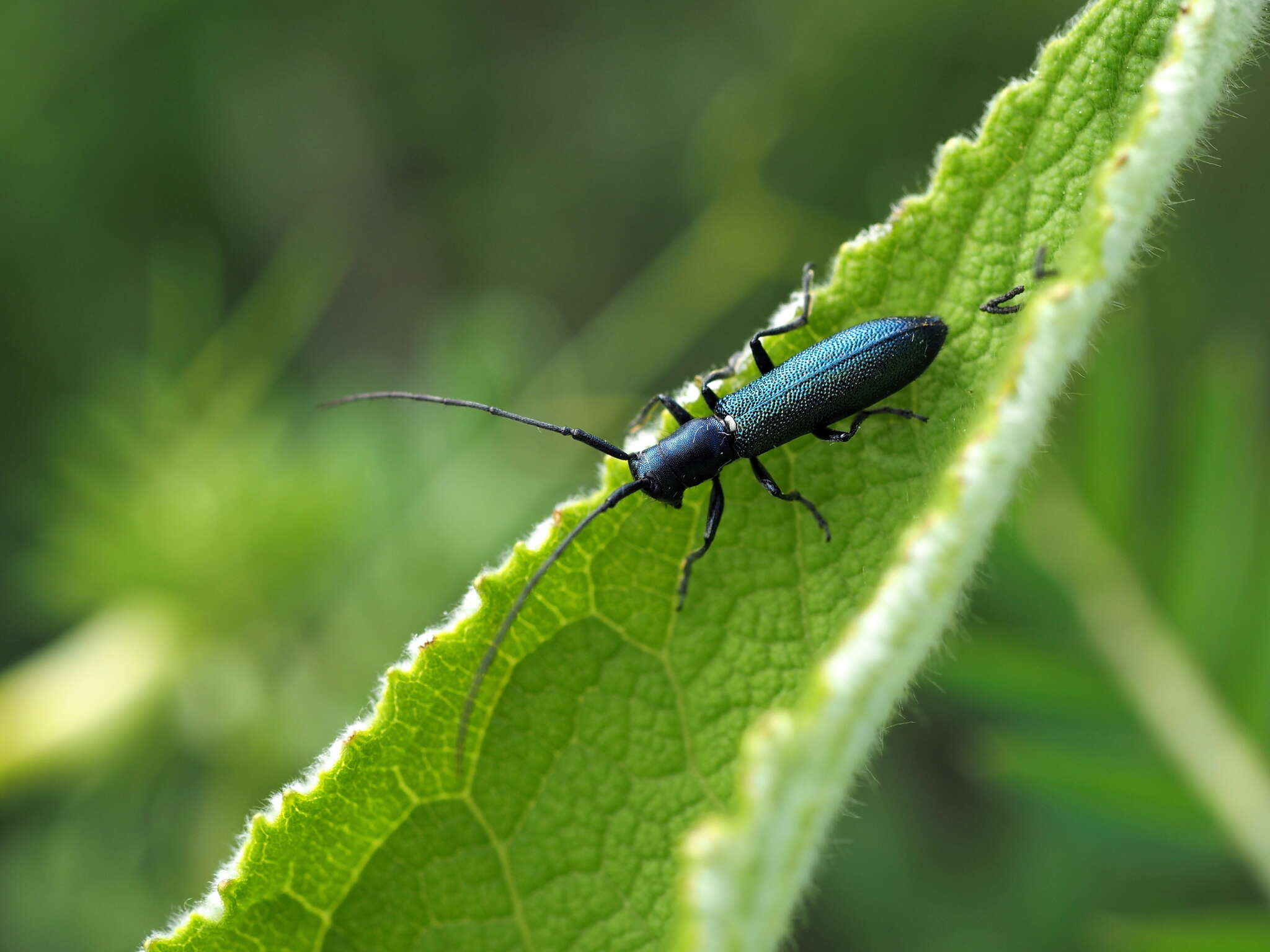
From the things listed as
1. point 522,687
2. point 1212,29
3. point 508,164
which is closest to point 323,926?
point 522,687

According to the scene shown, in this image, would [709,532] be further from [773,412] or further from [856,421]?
[773,412]

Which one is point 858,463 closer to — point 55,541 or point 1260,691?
point 1260,691

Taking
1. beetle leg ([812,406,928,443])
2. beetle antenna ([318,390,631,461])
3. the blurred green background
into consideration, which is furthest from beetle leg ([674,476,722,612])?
beetle antenna ([318,390,631,461])

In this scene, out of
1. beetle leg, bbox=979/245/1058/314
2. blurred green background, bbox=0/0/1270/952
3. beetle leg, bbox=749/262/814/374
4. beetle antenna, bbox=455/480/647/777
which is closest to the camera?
beetle leg, bbox=979/245/1058/314

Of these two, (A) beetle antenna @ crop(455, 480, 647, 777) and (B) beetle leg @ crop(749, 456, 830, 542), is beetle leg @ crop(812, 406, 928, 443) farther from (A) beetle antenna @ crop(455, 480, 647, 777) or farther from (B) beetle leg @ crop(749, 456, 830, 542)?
(A) beetle antenna @ crop(455, 480, 647, 777)

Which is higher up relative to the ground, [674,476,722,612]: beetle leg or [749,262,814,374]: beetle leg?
[749,262,814,374]: beetle leg

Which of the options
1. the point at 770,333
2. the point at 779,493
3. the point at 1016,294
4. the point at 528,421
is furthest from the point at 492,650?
the point at 528,421

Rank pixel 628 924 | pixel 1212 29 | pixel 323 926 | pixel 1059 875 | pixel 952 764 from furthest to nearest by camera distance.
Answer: pixel 952 764
pixel 1059 875
pixel 323 926
pixel 628 924
pixel 1212 29
